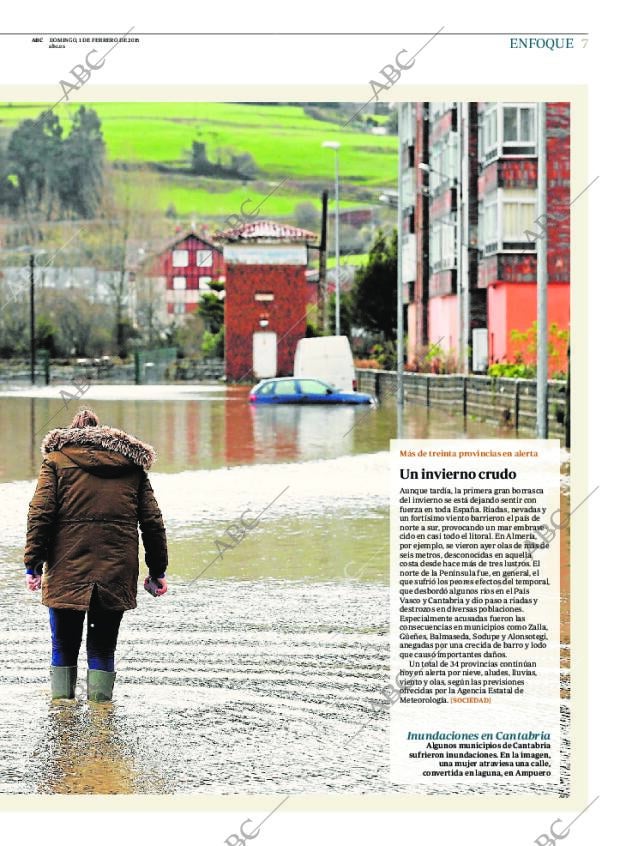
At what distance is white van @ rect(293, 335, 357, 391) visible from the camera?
2000 inches

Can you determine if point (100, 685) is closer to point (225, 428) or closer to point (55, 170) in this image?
point (225, 428)

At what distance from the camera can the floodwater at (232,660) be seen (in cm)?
644

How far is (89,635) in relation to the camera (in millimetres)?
7484

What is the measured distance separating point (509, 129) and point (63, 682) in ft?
126

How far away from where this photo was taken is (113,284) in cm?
9406

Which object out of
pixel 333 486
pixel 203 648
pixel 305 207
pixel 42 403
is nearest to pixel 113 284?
pixel 305 207

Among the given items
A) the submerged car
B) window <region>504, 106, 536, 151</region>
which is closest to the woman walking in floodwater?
window <region>504, 106, 536, 151</region>

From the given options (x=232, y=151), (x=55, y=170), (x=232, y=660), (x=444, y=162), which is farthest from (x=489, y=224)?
(x=232, y=151)

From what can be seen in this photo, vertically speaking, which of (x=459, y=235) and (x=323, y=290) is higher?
(x=459, y=235)

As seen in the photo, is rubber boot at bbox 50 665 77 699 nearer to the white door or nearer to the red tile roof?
the white door

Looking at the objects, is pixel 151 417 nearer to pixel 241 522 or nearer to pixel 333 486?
pixel 333 486

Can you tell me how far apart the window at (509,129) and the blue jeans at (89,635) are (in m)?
37.2

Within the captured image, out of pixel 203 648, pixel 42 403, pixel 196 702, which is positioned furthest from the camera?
pixel 42 403

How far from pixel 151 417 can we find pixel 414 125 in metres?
22.4
